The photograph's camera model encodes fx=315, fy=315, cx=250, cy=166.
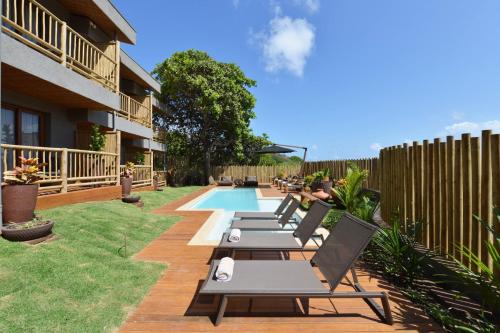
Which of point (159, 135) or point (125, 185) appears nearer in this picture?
point (125, 185)

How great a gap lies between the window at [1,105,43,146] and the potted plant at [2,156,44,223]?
447 centimetres

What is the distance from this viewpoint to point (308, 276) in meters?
3.40

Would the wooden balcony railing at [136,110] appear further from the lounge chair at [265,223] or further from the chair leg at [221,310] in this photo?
the chair leg at [221,310]

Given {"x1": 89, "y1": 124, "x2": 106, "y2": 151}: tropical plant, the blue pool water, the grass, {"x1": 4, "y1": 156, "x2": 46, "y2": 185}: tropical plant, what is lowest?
the blue pool water

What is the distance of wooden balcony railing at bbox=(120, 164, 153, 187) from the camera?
15734 millimetres

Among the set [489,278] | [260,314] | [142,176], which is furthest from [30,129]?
[489,278]

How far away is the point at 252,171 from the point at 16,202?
24463 millimetres

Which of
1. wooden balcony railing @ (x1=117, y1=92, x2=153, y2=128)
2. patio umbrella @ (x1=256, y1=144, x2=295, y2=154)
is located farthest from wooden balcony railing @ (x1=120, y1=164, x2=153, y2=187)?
patio umbrella @ (x1=256, y1=144, x2=295, y2=154)

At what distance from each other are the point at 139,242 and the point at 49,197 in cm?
306

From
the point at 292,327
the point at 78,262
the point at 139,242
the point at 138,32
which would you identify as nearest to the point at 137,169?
the point at 138,32

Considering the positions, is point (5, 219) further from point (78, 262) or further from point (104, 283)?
point (104, 283)

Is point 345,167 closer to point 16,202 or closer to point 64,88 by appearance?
point 64,88

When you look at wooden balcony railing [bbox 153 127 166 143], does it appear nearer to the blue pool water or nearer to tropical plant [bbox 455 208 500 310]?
the blue pool water

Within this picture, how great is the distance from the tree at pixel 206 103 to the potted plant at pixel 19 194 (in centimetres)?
1962
